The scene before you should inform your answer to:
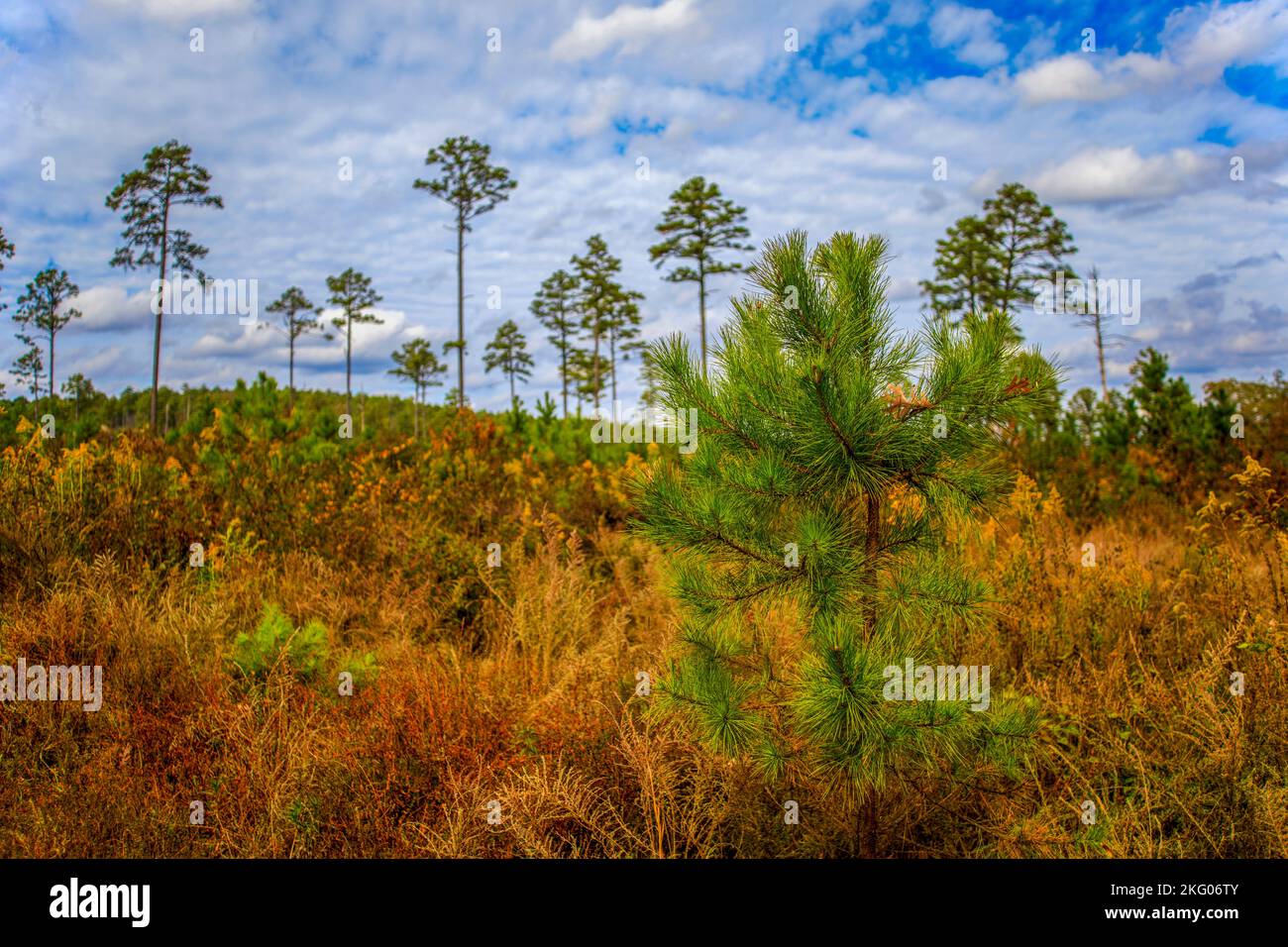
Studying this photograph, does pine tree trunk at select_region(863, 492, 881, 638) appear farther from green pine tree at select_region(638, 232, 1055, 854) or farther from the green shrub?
the green shrub

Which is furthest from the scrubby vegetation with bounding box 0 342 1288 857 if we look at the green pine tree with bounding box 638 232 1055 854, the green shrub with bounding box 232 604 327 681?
the green pine tree with bounding box 638 232 1055 854

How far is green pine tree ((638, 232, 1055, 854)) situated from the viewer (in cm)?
238

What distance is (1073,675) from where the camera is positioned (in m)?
4.16

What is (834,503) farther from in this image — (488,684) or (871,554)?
(488,684)

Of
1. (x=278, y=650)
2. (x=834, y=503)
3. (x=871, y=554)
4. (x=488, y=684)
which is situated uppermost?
(x=834, y=503)

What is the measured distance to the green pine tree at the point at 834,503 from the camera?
2383mm

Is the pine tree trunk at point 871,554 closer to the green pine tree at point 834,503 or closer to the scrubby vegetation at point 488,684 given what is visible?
the green pine tree at point 834,503

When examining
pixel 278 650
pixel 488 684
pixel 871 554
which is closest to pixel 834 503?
pixel 871 554

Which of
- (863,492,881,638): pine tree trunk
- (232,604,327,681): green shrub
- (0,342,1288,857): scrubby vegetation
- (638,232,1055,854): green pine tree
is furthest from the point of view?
(232,604,327,681): green shrub

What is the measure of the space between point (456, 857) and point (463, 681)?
1.26m

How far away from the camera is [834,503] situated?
2.57m

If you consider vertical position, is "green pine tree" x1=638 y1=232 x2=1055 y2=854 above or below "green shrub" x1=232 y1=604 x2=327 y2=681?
above
